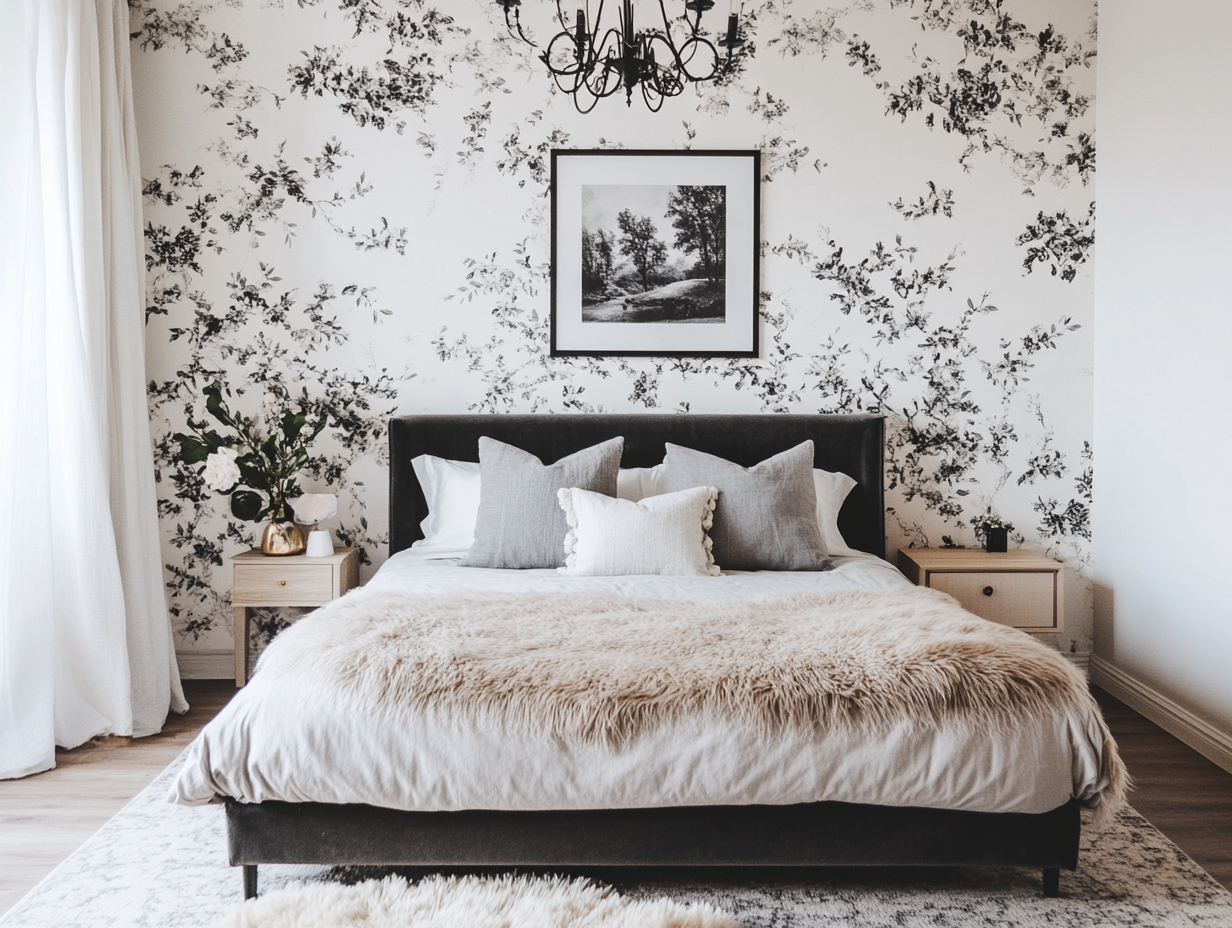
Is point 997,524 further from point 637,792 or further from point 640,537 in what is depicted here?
point 637,792

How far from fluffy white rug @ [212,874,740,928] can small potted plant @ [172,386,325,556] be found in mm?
1684

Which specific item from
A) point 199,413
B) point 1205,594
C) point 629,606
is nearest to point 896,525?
point 1205,594

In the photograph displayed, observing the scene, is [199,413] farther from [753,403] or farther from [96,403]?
[753,403]

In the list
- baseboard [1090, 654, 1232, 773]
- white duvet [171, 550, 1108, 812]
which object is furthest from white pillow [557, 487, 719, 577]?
baseboard [1090, 654, 1232, 773]

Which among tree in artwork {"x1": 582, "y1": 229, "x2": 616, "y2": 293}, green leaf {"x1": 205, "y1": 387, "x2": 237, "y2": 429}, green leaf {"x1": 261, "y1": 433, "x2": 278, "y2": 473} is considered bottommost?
green leaf {"x1": 261, "y1": 433, "x2": 278, "y2": 473}

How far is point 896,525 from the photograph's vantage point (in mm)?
3717

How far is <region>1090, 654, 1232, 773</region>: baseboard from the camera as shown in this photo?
2.83 m

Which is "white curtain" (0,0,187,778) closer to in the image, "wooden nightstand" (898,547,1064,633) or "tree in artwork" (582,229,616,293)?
"tree in artwork" (582,229,616,293)

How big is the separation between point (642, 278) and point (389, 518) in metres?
1.40

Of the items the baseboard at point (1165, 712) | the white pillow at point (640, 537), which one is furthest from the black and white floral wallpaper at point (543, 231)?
the white pillow at point (640, 537)

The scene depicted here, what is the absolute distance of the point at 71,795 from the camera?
258cm

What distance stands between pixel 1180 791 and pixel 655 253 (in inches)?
100

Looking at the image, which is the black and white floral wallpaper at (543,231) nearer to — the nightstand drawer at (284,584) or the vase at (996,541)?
the vase at (996,541)

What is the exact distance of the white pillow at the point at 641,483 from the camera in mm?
3320
